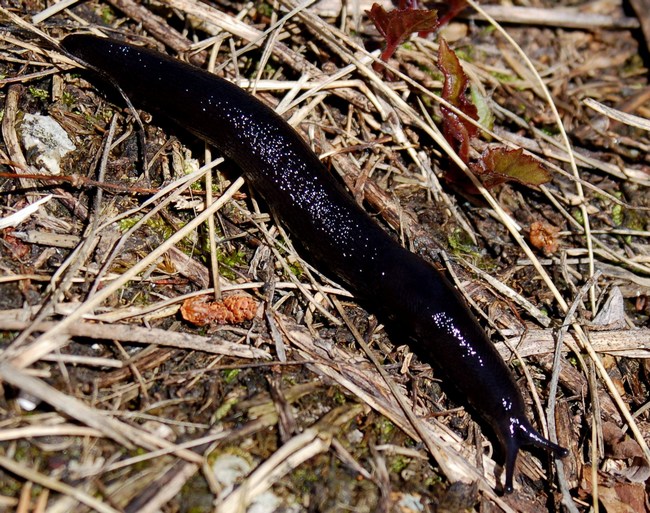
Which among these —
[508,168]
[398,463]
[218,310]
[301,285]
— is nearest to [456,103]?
[508,168]

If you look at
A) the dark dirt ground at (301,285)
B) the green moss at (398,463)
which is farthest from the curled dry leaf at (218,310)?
the green moss at (398,463)

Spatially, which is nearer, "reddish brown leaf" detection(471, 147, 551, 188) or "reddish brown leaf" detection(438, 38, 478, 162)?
"reddish brown leaf" detection(471, 147, 551, 188)

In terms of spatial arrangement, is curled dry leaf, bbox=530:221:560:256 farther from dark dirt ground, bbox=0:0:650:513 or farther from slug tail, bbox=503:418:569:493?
slug tail, bbox=503:418:569:493

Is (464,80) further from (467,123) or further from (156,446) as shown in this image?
(156,446)

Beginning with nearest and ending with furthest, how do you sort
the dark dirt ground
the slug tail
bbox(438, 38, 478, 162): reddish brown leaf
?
the dark dirt ground
the slug tail
bbox(438, 38, 478, 162): reddish brown leaf

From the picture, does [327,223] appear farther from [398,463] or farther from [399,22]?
[399,22]

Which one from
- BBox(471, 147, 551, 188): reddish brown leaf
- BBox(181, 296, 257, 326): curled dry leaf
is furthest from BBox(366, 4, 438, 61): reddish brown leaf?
BBox(181, 296, 257, 326): curled dry leaf

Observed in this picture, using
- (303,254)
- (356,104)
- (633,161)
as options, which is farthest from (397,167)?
(633,161)
